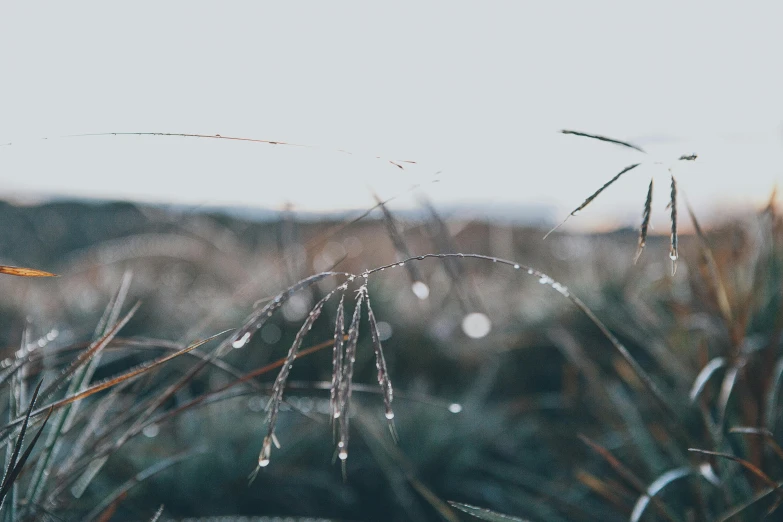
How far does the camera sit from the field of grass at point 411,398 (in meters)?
0.97

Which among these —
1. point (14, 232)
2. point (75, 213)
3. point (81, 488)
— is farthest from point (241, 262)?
point (75, 213)

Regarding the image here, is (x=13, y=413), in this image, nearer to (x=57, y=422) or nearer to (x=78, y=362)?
(x=57, y=422)

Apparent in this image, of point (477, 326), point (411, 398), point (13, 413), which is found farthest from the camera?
point (477, 326)

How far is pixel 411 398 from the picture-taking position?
1184 millimetres

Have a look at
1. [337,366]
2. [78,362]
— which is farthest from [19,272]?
[337,366]

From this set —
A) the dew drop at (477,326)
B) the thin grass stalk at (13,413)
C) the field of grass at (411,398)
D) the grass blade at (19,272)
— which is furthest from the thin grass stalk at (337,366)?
the dew drop at (477,326)

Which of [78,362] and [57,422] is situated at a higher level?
[78,362]

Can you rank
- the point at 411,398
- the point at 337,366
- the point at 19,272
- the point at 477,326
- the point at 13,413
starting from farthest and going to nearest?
1. the point at 477,326
2. the point at 411,398
3. the point at 13,413
4. the point at 19,272
5. the point at 337,366

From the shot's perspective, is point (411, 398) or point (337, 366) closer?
point (337, 366)

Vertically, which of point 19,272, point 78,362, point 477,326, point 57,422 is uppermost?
point 19,272

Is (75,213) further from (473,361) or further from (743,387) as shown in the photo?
(743,387)

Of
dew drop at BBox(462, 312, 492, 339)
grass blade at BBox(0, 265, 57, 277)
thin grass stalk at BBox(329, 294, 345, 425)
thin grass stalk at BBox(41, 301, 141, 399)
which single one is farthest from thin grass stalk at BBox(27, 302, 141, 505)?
dew drop at BBox(462, 312, 492, 339)

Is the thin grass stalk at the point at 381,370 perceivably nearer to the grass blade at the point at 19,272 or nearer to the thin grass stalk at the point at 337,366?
the thin grass stalk at the point at 337,366

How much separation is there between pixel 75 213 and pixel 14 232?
6364 mm
